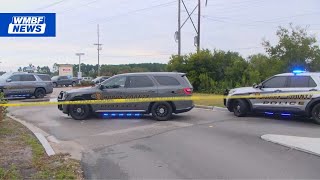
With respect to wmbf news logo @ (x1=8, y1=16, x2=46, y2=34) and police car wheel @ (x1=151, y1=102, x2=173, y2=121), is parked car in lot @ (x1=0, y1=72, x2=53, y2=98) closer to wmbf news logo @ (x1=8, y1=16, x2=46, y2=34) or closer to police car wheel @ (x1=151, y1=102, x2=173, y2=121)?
wmbf news logo @ (x1=8, y1=16, x2=46, y2=34)

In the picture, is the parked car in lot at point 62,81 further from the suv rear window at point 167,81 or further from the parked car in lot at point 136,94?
the suv rear window at point 167,81

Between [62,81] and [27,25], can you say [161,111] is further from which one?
[62,81]

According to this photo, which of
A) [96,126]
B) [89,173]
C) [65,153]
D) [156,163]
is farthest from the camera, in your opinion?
[96,126]

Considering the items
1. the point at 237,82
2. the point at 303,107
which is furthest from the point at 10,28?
the point at 237,82

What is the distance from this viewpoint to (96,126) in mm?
13906

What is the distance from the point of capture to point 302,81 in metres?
14.5

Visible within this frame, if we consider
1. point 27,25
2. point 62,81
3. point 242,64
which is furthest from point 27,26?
point 62,81

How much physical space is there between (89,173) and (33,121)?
863cm

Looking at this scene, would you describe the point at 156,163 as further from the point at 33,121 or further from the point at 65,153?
the point at 33,121

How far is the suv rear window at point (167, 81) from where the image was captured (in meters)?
15.5

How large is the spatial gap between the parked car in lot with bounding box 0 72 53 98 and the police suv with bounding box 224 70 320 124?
591 inches

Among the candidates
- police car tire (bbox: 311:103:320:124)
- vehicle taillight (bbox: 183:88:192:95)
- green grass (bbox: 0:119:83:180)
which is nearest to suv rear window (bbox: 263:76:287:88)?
police car tire (bbox: 311:103:320:124)

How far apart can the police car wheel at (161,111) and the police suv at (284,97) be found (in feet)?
8.36

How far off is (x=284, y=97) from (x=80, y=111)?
278 inches
